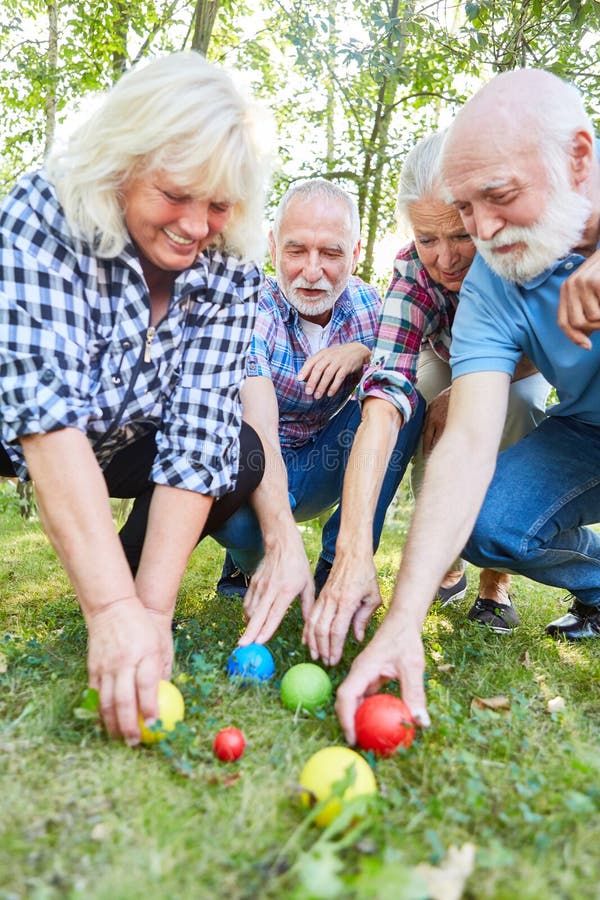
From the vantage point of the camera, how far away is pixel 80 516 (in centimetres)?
205

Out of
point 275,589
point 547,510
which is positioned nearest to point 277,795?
point 275,589

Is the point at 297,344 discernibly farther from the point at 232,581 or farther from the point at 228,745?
the point at 228,745

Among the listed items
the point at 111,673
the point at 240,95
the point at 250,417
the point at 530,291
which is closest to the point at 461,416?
the point at 530,291

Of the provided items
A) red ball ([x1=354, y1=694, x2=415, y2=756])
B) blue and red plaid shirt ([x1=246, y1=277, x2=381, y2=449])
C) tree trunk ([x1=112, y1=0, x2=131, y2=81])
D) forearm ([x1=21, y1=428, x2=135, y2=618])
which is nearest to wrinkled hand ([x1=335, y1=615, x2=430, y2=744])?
red ball ([x1=354, y1=694, x2=415, y2=756])

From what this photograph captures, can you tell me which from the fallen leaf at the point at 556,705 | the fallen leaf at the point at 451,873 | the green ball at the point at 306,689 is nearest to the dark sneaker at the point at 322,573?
the green ball at the point at 306,689

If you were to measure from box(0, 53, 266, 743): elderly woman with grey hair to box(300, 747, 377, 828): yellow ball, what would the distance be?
448 mm

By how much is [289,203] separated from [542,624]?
7.59 ft

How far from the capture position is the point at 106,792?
5.80 ft

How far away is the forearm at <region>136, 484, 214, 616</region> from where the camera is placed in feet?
7.60

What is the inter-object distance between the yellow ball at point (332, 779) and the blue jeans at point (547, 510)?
1.35 metres

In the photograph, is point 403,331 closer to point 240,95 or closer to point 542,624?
point 240,95

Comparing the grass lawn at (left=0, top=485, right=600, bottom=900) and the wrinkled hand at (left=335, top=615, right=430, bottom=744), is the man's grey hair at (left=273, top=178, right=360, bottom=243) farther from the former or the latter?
the wrinkled hand at (left=335, top=615, right=430, bottom=744)

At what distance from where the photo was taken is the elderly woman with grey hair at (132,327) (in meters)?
2.05

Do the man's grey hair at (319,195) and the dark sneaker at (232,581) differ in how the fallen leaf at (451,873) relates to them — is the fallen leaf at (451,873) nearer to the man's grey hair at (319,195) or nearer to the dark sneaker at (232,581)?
the dark sneaker at (232,581)
